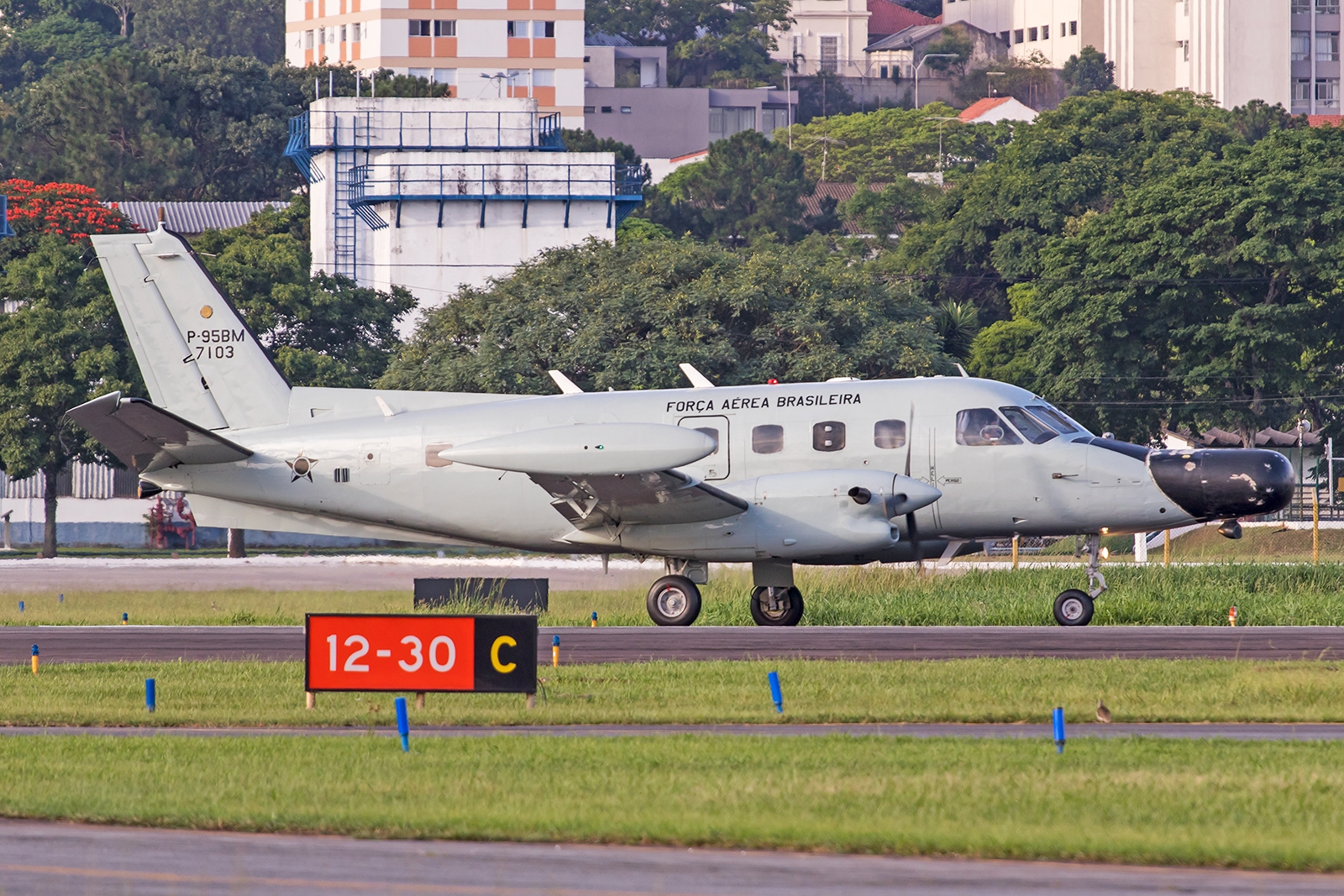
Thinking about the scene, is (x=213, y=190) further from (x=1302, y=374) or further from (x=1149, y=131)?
(x=1302, y=374)

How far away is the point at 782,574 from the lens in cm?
2919

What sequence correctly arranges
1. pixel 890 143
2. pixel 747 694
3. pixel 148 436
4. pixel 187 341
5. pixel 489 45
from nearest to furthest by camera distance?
pixel 747 694 < pixel 148 436 < pixel 187 341 < pixel 489 45 < pixel 890 143

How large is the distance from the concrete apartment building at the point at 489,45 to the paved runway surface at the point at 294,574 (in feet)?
343

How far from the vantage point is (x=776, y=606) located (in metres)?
29.4

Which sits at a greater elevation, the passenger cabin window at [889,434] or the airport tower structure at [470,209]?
the airport tower structure at [470,209]

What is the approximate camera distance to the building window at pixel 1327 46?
180750 millimetres

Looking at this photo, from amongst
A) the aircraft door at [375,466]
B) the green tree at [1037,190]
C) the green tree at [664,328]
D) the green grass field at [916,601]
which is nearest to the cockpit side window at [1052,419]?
the green grass field at [916,601]

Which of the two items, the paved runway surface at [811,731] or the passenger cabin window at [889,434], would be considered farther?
the passenger cabin window at [889,434]

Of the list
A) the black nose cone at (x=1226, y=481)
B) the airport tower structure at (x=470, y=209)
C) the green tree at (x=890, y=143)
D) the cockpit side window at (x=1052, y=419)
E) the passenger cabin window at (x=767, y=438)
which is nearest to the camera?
the black nose cone at (x=1226, y=481)

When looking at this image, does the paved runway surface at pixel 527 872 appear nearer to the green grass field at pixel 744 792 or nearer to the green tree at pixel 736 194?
the green grass field at pixel 744 792

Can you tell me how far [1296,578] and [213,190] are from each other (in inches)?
4138

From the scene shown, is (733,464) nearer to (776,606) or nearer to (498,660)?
(776,606)

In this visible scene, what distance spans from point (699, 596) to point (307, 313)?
43643 millimetres

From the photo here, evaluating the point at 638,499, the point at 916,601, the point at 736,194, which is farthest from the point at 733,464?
the point at 736,194
